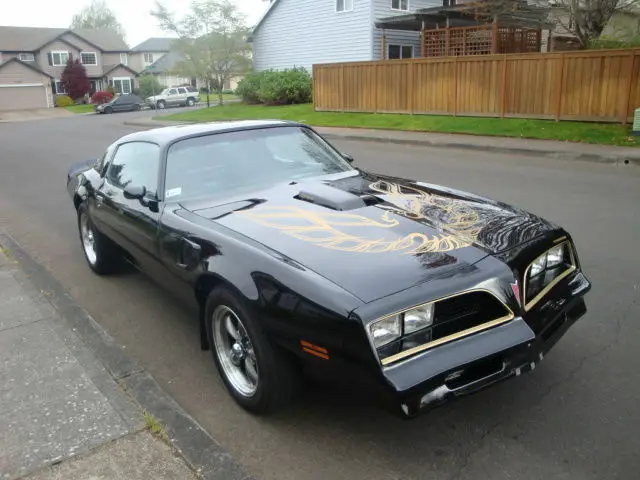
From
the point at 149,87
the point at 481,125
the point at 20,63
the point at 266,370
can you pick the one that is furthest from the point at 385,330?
the point at 20,63

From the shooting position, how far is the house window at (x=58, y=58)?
62463 millimetres

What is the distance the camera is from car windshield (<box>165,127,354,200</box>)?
424 cm

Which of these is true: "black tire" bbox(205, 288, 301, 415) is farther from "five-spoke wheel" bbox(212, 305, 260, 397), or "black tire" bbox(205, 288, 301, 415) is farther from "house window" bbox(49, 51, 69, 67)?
"house window" bbox(49, 51, 69, 67)

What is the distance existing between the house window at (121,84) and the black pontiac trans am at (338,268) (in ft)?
218

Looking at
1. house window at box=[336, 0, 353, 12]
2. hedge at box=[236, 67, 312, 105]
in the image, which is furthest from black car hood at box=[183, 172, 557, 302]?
house window at box=[336, 0, 353, 12]

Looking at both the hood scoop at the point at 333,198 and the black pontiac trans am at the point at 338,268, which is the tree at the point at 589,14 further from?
the hood scoop at the point at 333,198

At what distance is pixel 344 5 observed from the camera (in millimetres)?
29312

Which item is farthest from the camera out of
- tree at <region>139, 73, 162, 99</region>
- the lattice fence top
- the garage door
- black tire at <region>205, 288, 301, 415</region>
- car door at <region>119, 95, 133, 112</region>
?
the garage door

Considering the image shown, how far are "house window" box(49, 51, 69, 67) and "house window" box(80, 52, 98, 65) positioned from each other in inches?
Answer: 68.0

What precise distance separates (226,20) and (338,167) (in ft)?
124

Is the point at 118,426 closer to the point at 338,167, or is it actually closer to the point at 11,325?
the point at 11,325

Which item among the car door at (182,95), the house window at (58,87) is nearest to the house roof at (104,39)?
the house window at (58,87)

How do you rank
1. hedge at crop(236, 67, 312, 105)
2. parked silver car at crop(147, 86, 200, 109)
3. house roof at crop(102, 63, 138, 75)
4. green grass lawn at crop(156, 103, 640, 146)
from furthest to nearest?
house roof at crop(102, 63, 138, 75)
parked silver car at crop(147, 86, 200, 109)
hedge at crop(236, 67, 312, 105)
green grass lawn at crop(156, 103, 640, 146)

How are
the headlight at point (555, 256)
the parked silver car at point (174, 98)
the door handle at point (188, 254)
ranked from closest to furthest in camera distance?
the headlight at point (555, 256)
the door handle at point (188, 254)
the parked silver car at point (174, 98)
